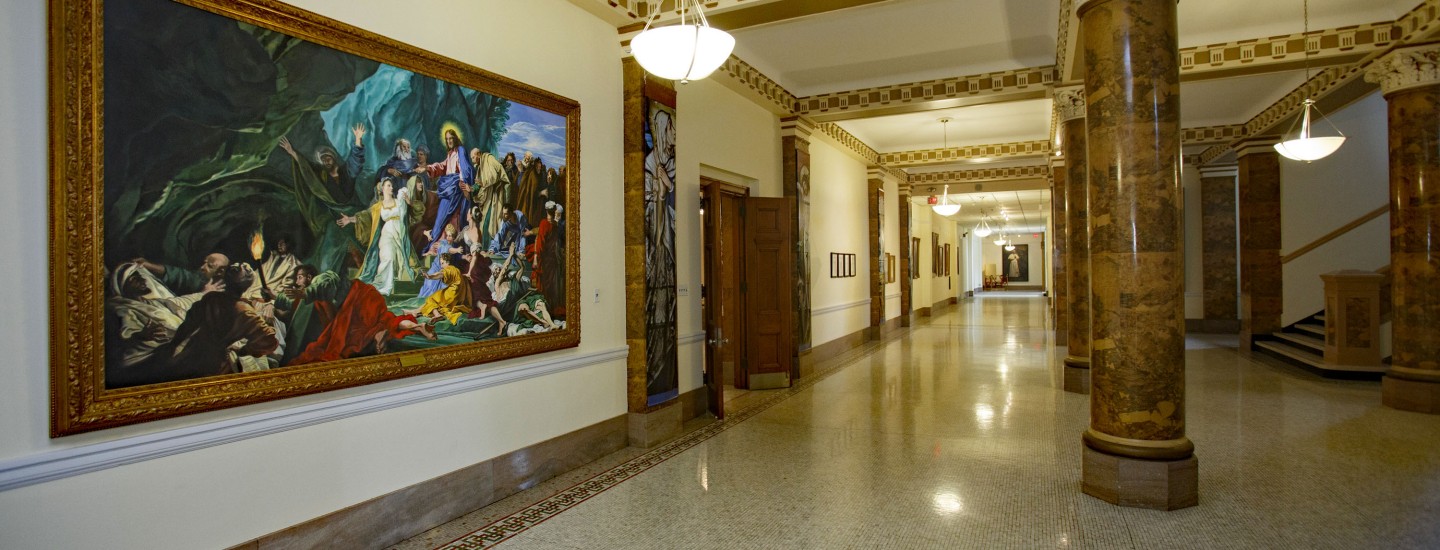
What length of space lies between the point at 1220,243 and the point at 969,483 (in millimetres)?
12834

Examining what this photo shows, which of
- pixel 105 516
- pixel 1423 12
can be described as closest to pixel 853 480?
pixel 105 516

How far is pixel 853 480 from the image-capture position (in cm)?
473

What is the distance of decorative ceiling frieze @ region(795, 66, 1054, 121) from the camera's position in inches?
319

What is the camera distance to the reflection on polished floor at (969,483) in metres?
3.73

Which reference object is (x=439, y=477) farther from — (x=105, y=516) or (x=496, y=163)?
(x=496, y=163)

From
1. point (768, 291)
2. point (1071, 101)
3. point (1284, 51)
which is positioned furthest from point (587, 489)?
point (1284, 51)

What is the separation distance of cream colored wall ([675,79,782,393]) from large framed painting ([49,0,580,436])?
2366 millimetres

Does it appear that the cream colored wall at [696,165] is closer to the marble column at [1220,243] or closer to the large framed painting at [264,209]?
the large framed painting at [264,209]

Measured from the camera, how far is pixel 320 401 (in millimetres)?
3438

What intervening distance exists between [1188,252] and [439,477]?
15.7 metres

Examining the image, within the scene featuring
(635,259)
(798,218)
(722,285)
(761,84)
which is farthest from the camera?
(798,218)

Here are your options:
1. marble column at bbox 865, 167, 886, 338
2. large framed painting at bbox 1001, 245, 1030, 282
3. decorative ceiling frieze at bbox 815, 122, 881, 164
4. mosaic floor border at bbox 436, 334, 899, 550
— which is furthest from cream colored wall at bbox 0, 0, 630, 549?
large framed painting at bbox 1001, 245, 1030, 282

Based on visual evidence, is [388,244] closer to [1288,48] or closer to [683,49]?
[683,49]

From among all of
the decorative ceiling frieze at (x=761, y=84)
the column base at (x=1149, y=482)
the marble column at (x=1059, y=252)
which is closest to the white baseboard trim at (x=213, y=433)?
the column base at (x=1149, y=482)
